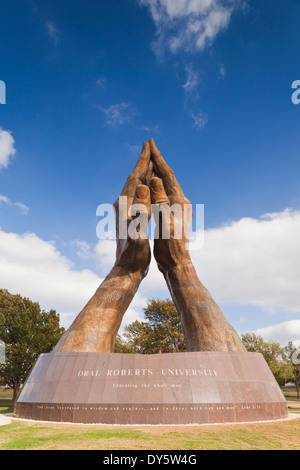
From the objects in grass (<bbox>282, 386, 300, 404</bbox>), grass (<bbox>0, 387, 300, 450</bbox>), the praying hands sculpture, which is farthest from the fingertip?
grass (<bbox>282, 386, 300, 404</bbox>)

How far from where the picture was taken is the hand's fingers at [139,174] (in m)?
17.0

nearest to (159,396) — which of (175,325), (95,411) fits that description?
(95,411)

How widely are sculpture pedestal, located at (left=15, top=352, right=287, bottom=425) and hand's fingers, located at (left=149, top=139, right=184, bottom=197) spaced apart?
29.8ft

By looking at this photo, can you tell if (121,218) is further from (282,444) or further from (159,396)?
(282,444)

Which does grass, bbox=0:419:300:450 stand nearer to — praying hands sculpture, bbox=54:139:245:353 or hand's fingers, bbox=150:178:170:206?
praying hands sculpture, bbox=54:139:245:353

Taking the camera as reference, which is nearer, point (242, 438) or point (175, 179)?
point (242, 438)

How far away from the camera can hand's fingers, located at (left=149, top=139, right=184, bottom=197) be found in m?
17.3

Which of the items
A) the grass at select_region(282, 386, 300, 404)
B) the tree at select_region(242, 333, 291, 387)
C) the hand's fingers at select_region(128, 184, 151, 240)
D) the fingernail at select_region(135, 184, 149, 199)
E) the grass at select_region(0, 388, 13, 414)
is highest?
the fingernail at select_region(135, 184, 149, 199)

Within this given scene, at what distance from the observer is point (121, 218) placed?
15758 mm

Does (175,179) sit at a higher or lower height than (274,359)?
higher

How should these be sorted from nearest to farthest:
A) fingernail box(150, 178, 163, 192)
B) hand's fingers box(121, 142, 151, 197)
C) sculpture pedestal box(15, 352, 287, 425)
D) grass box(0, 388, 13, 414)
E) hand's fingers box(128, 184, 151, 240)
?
sculpture pedestal box(15, 352, 287, 425)
hand's fingers box(128, 184, 151, 240)
fingernail box(150, 178, 163, 192)
hand's fingers box(121, 142, 151, 197)
grass box(0, 388, 13, 414)

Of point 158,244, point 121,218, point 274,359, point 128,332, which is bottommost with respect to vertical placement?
point 274,359

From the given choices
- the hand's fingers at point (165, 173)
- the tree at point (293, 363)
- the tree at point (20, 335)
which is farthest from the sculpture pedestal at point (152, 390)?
the tree at point (293, 363)
